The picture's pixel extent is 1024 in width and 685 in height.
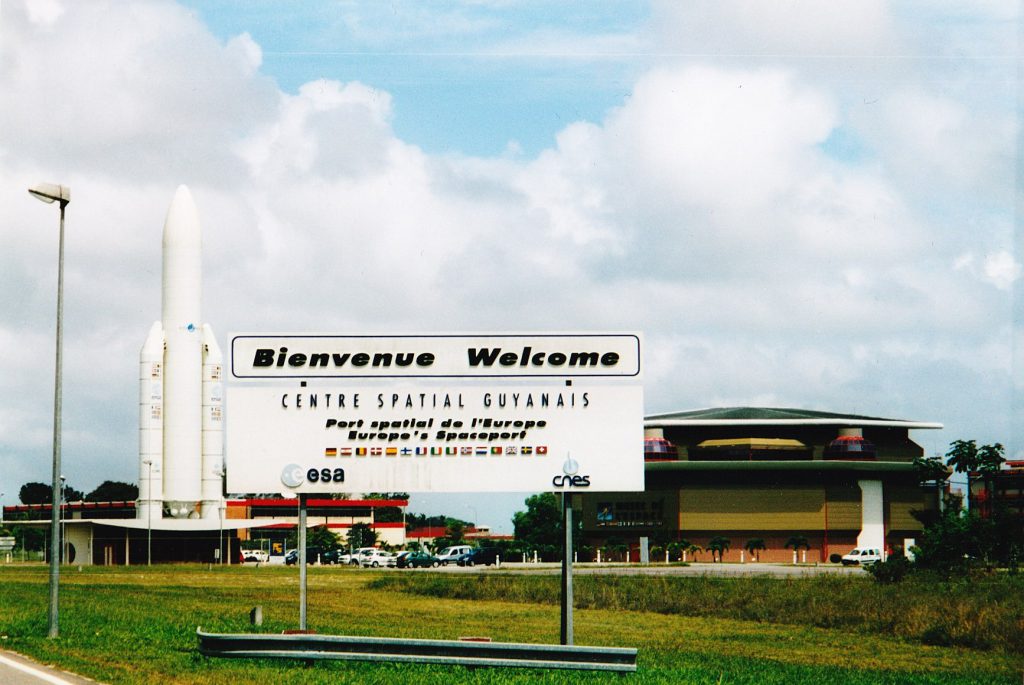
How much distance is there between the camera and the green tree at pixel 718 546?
4348 inches

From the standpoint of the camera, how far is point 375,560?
91.8 metres

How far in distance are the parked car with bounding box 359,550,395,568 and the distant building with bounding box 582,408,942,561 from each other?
29.6 metres

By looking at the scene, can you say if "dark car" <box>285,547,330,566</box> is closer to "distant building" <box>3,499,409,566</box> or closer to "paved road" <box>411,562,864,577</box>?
"distant building" <box>3,499,409,566</box>

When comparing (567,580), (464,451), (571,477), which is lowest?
(567,580)

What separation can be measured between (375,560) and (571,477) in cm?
7321

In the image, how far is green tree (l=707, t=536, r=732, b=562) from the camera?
110 meters

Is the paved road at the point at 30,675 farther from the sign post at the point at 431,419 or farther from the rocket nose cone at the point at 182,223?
the rocket nose cone at the point at 182,223

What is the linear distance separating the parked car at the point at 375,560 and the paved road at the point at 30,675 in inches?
2805

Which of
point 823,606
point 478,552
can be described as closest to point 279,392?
point 823,606

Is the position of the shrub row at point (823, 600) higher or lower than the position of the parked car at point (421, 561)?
higher

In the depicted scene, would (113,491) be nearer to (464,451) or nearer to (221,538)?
(221,538)

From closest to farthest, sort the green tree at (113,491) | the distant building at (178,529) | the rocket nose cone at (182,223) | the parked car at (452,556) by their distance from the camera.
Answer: the parked car at (452,556), the rocket nose cone at (182,223), the distant building at (178,529), the green tree at (113,491)

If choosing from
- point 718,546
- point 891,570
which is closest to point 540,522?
point 718,546

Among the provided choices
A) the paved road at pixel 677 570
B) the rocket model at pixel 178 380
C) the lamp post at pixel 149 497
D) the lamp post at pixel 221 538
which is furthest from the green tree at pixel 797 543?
the lamp post at pixel 149 497
